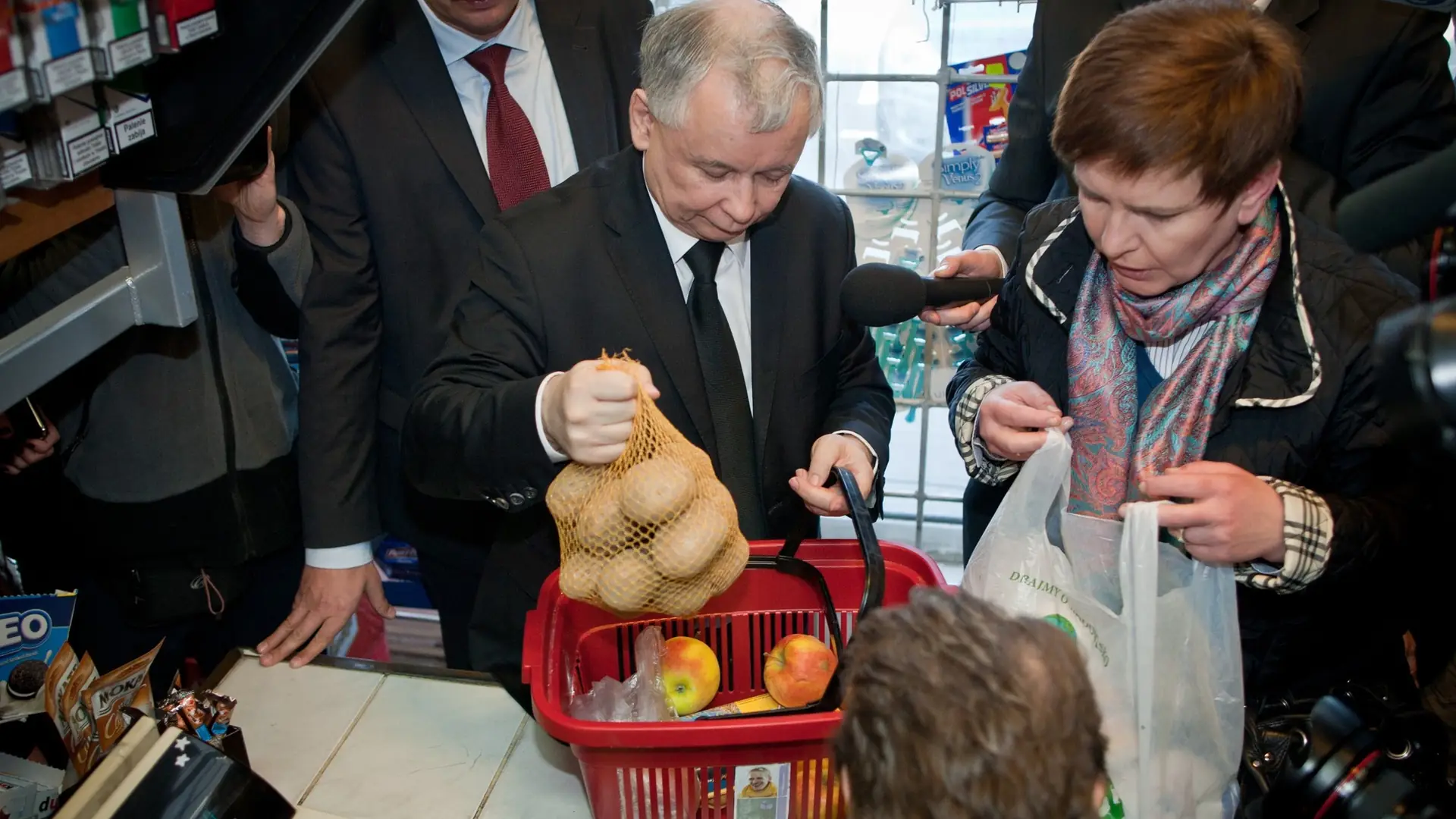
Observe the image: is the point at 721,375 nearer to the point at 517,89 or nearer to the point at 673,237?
the point at 673,237

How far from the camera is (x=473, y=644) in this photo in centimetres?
188

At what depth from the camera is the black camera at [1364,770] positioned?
108 centimetres

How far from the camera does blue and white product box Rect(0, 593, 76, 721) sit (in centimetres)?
139

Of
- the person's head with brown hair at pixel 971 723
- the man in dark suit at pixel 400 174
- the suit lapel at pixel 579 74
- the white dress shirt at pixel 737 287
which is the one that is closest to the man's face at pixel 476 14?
the man in dark suit at pixel 400 174

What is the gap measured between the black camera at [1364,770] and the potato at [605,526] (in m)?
0.82

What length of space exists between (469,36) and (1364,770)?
180cm

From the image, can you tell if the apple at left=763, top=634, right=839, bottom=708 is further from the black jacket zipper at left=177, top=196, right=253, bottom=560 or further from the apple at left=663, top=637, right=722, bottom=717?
the black jacket zipper at left=177, top=196, right=253, bottom=560

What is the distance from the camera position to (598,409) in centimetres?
136

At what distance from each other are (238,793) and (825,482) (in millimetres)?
939

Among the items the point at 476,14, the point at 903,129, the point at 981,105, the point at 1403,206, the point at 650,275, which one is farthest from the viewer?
the point at 903,129

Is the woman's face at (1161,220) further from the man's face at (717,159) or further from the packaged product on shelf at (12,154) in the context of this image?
the packaged product on shelf at (12,154)

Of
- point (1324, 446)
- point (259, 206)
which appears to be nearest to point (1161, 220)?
point (1324, 446)

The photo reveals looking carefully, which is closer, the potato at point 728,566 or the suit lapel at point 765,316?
the potato at point 728,566

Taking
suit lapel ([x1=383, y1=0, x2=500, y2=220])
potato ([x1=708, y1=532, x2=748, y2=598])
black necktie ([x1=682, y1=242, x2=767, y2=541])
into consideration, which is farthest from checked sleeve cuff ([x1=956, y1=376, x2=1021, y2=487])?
suit lapel ([x1=383, y1=0, x2=500, y2=220])
